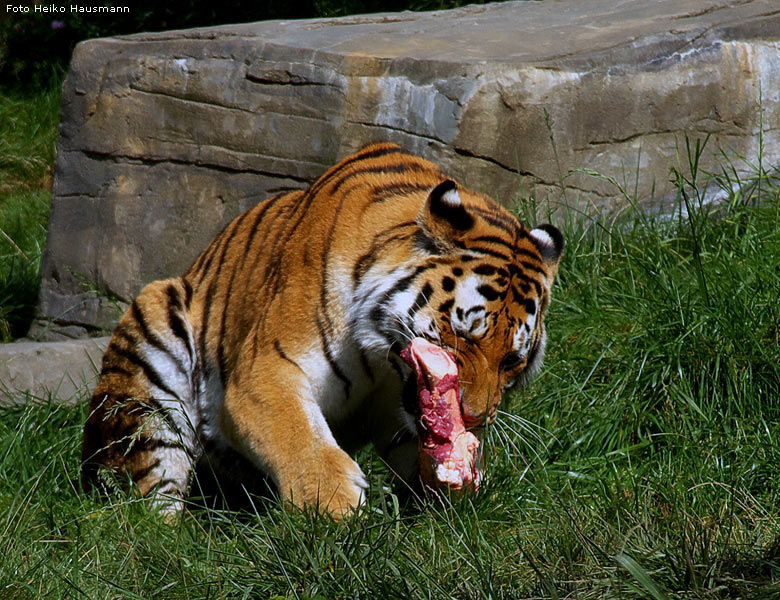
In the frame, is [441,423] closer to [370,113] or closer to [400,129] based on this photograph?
[400,129]

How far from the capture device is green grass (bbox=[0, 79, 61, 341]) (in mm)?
5965

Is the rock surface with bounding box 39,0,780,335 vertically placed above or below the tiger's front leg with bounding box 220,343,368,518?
above

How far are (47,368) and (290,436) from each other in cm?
219

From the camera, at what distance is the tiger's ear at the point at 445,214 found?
315cm

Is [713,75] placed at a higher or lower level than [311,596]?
higher

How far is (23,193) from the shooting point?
304 inches

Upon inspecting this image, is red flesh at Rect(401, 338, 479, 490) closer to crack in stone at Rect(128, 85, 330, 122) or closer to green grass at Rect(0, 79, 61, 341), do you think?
crack in stone at Rect(128, 85, 330, 122)

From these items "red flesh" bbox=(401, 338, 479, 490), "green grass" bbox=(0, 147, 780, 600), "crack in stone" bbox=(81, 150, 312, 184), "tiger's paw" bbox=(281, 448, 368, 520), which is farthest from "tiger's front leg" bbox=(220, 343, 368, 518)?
"crack in stone" bbox=(81, 150, 312, 184)

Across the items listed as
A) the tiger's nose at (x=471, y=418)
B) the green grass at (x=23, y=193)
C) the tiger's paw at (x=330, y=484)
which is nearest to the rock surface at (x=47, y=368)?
the green grass at (x=23, y=193)

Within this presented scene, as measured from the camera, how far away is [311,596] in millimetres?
2309

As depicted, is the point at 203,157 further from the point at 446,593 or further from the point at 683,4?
the point at 446,593

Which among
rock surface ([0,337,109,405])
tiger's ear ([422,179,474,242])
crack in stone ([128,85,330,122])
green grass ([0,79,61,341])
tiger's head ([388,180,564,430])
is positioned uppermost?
crack in stone ([128,85,330,122])

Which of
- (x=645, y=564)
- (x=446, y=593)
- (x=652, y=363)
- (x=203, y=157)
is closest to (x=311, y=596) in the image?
(x=446, y=593)

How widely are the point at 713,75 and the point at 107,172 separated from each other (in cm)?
321
